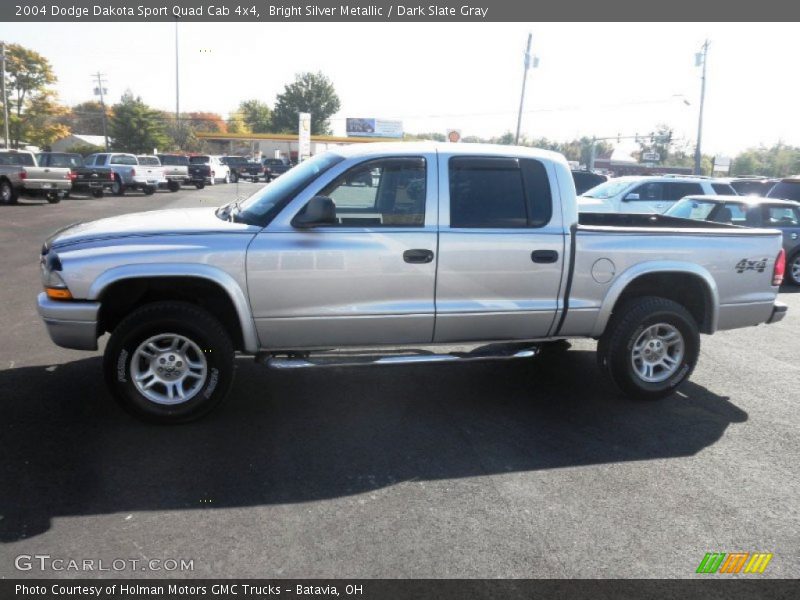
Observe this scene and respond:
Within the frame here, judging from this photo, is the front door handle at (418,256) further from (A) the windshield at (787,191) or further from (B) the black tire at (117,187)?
(B) the black tire at (117,187)

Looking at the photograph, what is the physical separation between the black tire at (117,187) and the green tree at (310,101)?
63.3m

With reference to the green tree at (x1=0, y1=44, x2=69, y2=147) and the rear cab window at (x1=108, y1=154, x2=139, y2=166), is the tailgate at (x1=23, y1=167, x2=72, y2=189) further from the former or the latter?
the green tree at (x1=0, y1=44, x2=69, y2=147)

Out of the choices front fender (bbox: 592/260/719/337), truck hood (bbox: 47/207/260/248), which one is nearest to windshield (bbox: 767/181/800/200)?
front fender (bbox: 592/260/719/337)

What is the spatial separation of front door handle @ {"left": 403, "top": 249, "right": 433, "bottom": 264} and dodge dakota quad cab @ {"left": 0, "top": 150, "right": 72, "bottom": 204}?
67.2 feet

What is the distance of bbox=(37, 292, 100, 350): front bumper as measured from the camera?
4.25 meters

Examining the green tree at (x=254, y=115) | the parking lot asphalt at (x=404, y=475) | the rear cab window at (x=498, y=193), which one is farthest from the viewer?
the green tree at (x=254, y=115)

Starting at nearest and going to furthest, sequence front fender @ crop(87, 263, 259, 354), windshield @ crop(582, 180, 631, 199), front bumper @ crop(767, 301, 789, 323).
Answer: front fender @ crop(87, 263, 259, 354)
front bumper @ crop(767, 301, 789, 323)
windshield @ crop(582, 180, 631, 199)

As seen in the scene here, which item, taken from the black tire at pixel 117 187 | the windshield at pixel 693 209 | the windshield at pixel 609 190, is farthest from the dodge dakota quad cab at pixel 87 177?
the windshield at pixel 693 209

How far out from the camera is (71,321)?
14.0 feet

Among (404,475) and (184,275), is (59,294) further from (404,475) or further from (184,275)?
(404,475)

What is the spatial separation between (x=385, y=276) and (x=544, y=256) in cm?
123

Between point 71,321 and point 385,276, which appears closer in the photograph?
point 71,321

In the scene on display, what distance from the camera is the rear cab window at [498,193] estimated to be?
15.6 feet

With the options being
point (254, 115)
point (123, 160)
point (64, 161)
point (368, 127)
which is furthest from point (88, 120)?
point (64, 161)
